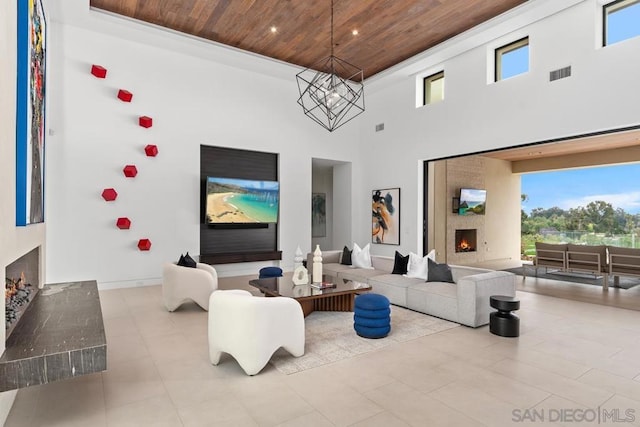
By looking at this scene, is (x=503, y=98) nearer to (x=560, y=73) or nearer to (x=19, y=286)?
(x=560, y=73)

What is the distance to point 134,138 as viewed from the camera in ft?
22.9

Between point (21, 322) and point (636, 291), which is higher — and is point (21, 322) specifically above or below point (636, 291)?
above

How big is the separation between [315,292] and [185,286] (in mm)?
1935

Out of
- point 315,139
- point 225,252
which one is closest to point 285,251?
point 225,252

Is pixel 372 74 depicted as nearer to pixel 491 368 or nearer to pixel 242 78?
pixel 242 78

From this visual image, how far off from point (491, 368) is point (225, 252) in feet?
19.9

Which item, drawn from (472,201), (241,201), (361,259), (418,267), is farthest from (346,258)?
(472,201)

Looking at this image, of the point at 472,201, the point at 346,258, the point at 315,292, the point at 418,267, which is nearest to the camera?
the point at 315,292

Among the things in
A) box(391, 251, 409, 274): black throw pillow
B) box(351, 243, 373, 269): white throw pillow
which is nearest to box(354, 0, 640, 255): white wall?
box(351, 243, 373, 269): white throw pillow

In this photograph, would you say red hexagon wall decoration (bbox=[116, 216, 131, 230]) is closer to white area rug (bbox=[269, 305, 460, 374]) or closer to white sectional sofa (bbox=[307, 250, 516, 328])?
white area rug (bbox=[269, 305, 460, 374])

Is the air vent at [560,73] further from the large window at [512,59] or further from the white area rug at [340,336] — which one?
the white area rug at [340,336]

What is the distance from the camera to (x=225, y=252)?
805 cm

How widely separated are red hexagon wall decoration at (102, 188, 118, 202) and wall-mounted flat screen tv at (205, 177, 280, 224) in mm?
1726

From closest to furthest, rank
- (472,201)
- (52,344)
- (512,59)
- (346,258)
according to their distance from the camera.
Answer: (52,344), (512,59), (346,258), (472,201)
